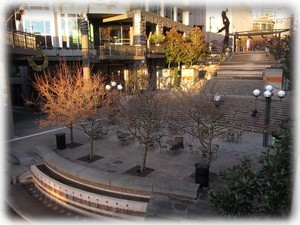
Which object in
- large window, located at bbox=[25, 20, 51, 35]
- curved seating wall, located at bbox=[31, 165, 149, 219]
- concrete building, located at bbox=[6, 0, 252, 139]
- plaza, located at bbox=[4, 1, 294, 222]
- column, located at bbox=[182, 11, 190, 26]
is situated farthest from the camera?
column, located at bbox=[182, 11, 190, 26]

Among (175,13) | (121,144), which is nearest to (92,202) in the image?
→ (121,144)

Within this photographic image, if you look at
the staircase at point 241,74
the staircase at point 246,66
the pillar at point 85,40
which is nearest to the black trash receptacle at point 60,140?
the pillar at point 85,40

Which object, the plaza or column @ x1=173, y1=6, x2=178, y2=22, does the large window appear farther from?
column @ x1=173, y1=6, x2=178, y2=22

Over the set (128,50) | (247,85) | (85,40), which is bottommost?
(247,85)

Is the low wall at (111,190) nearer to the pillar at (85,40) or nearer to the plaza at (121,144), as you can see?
the plaza at (121,144)

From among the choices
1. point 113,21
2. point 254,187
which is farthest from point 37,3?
point 254,187

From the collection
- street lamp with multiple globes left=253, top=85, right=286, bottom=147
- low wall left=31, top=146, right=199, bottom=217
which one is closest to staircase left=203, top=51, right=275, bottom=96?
street lamp with multiple globes left=253, top=85, right=286, bottom=147

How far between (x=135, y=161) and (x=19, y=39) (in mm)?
12508

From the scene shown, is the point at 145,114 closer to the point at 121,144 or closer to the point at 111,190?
the point at 111,190

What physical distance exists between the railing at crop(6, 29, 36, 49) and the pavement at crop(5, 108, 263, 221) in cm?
632

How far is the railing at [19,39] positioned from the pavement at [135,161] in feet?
20.7

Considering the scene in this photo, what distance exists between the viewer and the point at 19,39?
64.3 feet

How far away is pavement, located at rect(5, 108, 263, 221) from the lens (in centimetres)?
893

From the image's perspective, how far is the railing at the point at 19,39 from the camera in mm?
17672
